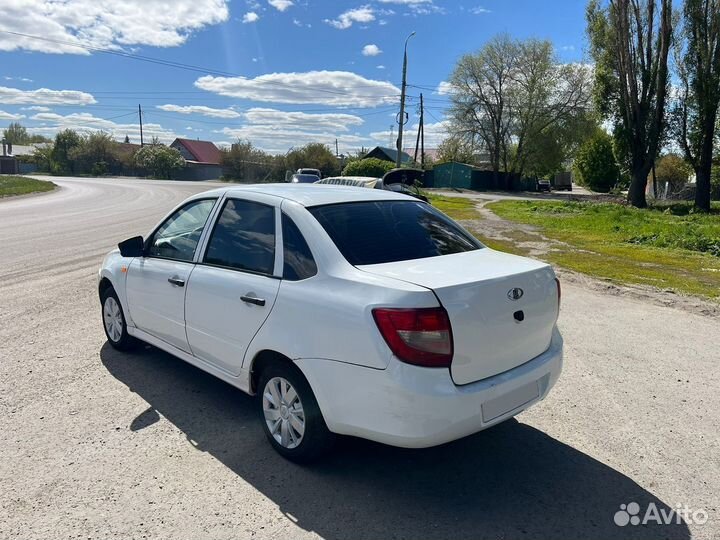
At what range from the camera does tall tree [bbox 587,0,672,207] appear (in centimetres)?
2684

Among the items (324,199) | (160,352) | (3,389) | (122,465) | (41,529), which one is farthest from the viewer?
(160,352)

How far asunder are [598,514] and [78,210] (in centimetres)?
2302

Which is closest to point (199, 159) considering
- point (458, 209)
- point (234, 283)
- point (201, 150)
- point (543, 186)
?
point (201, 150)

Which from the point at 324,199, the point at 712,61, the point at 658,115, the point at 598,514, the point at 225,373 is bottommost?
the point at 598,514

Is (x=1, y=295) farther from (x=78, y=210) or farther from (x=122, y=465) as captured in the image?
(x=78, y=210)

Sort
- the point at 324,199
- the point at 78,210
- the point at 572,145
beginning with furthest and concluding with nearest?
1. the point at 572,145
2. the point at 78,210
3. the point at 324,199

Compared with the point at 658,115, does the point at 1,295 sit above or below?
below

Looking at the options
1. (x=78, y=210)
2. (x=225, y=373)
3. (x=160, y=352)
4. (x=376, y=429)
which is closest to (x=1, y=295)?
(x=160, y=352)

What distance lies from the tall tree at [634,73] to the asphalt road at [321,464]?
26786 mm

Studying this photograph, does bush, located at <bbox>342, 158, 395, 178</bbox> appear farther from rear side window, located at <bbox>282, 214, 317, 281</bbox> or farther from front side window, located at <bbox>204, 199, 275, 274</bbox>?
rear side window, located at <bbox>282, 214, 317, 281</bbox>

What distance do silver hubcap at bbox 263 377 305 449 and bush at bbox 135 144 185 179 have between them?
248ft

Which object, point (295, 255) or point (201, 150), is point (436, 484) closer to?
point (295, 255)

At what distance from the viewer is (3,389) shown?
4219mm

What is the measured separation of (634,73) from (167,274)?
30175 millimetres
